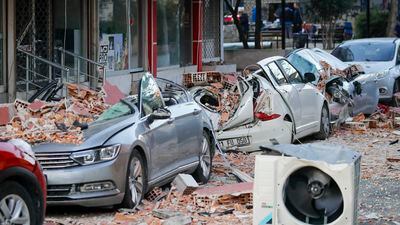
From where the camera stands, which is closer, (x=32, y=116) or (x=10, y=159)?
(x=10, y=159)

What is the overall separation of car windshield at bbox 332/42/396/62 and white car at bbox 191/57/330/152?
6.88 meters

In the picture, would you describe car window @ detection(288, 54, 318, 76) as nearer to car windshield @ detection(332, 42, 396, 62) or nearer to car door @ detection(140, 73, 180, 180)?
car windshield @ detection(332, 42, 396, 62)

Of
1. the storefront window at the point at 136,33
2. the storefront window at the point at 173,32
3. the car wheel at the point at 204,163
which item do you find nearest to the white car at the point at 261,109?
the car wheel at the point at 204,163

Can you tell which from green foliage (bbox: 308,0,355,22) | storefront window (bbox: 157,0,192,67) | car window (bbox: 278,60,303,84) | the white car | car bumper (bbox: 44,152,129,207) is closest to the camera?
car bumper (bbox: 44,152,129,207)

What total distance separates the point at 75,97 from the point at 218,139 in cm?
266

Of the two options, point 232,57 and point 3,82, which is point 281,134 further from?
point 232,57

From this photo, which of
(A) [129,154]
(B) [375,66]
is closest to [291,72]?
(B) [375,66]

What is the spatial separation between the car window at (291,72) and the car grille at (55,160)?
7.31 metres

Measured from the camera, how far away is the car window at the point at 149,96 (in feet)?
35.5

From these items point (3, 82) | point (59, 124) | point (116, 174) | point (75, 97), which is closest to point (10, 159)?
point (116, 174)

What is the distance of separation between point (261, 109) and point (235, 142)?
2.20 feet

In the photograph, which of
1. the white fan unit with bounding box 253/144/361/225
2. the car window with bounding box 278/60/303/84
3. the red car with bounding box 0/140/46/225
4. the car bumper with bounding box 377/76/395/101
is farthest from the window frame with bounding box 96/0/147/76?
the white fan unit with bounding box 253/144/361/225

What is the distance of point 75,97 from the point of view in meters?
12.7

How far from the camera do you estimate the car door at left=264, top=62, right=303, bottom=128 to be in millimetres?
15281
